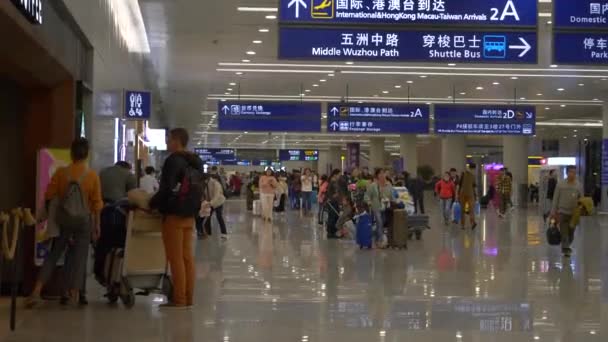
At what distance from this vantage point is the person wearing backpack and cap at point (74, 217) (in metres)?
8.43

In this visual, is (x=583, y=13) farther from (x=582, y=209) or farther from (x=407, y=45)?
(x=582, y=209)

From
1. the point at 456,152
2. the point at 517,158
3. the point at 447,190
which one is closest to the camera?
the point at 447,190

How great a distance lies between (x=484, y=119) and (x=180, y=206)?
20.0 m

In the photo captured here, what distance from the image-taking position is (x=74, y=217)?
8.39 metres

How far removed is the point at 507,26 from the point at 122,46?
7294 millimetres

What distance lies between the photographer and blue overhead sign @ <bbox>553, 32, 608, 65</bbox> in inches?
522

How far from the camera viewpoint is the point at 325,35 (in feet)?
42.5

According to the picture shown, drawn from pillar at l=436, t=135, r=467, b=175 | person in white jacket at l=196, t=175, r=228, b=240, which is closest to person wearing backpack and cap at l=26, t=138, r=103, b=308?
person in white jacket at l=196, t=175, r=228, b=240

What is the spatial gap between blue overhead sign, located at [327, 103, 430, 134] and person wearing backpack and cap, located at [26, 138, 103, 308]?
60.6ft

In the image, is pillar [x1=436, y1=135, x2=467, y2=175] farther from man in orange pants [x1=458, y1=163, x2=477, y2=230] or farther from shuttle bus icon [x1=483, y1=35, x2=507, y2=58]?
shuttle bus icon [x1=483, y1=35, x2=507, y2=58]

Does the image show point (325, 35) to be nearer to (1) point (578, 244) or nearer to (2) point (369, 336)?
(2) point (369, 336)

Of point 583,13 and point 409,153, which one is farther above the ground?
point 583,13

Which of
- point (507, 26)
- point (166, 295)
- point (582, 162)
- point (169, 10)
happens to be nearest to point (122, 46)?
point (169, 10)

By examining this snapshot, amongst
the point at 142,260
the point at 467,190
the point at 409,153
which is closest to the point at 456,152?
the point at 409,153
